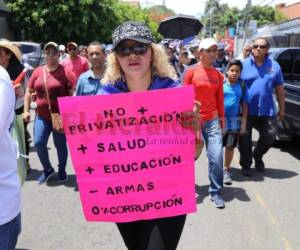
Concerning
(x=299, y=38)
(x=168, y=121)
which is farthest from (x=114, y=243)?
(x=299, y=38)

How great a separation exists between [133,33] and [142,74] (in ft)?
0.82

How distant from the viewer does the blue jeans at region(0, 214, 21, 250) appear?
2.06 metres

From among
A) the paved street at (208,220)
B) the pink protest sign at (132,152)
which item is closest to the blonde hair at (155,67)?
the pink protest sign at (132,152)

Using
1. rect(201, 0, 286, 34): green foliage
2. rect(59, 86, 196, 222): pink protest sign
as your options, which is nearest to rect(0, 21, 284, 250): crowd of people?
rect(59, 86, 196, 222): pink protest sign

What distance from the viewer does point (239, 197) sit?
5.19 metres

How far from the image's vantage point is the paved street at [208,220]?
13.1 feet

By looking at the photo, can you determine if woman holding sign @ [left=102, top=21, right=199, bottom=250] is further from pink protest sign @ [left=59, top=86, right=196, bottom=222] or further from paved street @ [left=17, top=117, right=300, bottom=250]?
paved street @ [left=17, top=117, right=300, bottom=250]

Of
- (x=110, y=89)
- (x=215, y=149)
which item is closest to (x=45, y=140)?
(x=215, y=149)

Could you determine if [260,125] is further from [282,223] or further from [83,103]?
[83,103]

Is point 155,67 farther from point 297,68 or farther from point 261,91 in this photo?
point 297,68

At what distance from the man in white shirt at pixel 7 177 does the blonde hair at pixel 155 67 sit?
76cm

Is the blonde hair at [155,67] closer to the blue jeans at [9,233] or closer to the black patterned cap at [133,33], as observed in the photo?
the black patterned cap at [133,33]

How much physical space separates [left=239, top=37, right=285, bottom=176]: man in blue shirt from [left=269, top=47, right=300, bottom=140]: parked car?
851 mm

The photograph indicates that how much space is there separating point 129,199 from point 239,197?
2.95 m
